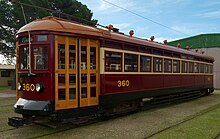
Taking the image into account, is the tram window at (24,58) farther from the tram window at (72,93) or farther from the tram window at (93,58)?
the tram window at (93,58)

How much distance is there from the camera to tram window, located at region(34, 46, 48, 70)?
6500 mm

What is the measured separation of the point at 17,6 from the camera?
2308cm

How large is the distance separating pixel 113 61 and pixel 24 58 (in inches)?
112

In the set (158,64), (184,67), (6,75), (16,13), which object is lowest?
(6,75)

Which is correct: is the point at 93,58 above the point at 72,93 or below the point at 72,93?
above

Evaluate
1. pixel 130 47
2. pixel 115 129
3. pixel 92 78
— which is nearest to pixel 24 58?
pixel 92 78

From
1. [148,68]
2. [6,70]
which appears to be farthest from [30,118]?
[6,70]

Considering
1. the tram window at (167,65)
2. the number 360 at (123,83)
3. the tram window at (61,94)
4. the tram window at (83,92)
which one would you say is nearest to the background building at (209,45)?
the tram window at (167,65)

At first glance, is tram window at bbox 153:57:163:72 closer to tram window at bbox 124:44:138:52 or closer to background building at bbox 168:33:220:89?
tram window at bbox 124:44:138:52

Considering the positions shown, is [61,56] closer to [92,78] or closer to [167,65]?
[92,78]

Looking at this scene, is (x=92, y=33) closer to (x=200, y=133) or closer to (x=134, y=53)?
(x=134, y=53)

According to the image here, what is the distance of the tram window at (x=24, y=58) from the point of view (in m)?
6.81

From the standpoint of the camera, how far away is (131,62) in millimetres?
8922

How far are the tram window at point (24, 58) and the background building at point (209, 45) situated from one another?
25.1 metres
